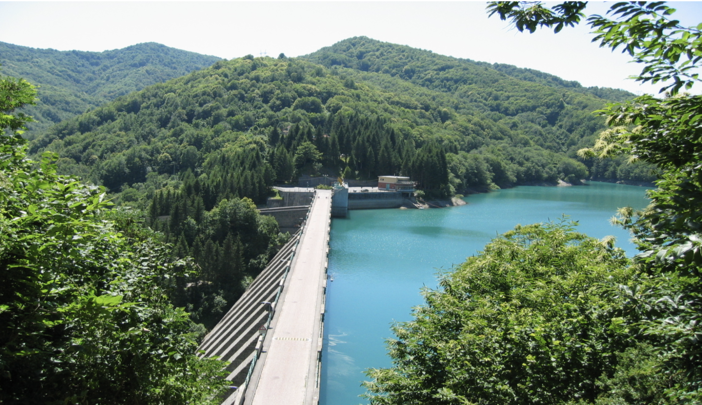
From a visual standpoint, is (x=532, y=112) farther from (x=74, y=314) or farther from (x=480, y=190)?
(x=74, y=314)

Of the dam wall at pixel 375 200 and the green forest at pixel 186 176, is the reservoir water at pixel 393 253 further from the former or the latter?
the green forest at pixel 186 176

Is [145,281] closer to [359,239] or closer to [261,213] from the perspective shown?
[359,239]

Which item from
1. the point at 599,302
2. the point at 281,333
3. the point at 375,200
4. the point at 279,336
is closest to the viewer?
the point at 599,302

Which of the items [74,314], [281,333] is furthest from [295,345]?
[74,314]

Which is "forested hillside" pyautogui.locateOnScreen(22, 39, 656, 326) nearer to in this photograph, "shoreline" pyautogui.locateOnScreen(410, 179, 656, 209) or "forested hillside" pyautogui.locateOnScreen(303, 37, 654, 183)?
"forested hillside" pyautogui.locateOnScreen(303, 37, 654, 183)

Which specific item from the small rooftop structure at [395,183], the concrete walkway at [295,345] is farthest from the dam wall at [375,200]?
the concrete walkway at [295,345]

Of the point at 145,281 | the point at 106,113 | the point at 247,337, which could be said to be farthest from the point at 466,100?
the point at 145,281
